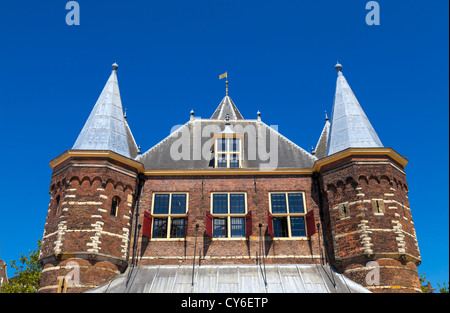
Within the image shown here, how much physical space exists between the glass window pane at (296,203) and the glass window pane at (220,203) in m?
3.06

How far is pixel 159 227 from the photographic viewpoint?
61.5ft

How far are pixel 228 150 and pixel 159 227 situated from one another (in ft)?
17.3

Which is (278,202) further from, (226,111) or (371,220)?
(226,111)

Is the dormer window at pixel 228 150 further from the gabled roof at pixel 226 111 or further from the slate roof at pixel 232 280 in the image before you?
the slate roof at pixel 232 280

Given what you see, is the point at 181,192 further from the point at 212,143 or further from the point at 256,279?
the point at 256,279

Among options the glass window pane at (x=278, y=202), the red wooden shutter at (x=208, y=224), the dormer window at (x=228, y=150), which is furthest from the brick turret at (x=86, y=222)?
the glass window pane at (x=278, y=202)

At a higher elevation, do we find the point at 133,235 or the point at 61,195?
the point at 61,195

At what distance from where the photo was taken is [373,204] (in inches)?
688

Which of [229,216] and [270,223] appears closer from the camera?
[270,223]

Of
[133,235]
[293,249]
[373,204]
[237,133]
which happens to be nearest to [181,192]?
[133,235]

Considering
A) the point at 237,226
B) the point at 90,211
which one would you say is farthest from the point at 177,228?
the point at 90,211

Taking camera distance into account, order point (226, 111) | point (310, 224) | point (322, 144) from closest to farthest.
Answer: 1. point (310, 224)
2. point (322, 144)
3. point (226, 111)

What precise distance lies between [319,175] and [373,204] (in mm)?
3043

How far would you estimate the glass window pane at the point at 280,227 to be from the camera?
1858cm
